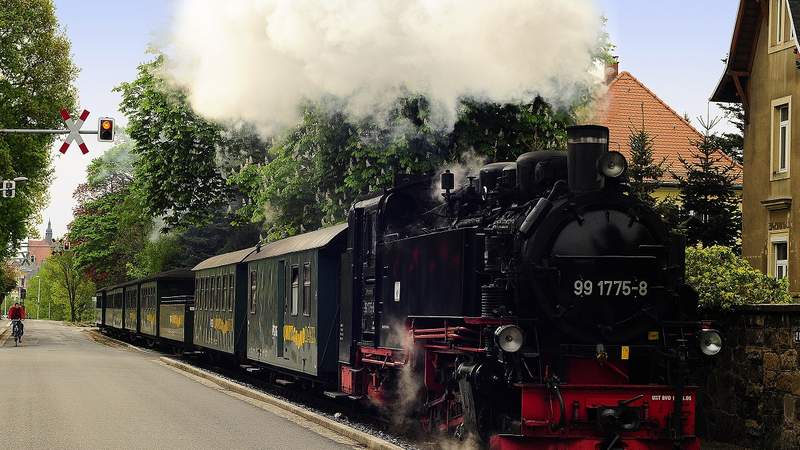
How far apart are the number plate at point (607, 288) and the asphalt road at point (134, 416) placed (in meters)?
3.15

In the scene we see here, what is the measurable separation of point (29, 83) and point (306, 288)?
2757 centimetres

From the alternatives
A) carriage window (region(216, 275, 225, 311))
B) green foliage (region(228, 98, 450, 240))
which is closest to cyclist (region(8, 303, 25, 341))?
green foliage (region(228, 98, 450, 240))

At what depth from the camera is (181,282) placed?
1404 inches

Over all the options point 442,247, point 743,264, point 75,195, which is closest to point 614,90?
point 743,264

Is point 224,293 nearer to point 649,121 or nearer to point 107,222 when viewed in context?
point 649,121

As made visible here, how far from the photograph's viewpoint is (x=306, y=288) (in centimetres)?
1702

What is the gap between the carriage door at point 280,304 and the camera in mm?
18828

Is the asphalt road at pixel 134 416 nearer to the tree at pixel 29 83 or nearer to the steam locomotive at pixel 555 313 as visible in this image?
the steam locomotive at pixel 555 313

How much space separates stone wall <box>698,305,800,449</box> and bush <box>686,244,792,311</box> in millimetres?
266

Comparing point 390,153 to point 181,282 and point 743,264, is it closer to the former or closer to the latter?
point 743,264

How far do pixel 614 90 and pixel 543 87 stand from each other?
27793 millimetres

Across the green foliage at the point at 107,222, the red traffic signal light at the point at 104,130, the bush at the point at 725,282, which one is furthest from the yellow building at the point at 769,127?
the green foliage at the point at 107,222

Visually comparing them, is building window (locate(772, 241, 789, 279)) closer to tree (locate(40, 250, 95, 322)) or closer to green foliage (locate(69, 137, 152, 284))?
green foliage (locate(69, 137, 152, 284))

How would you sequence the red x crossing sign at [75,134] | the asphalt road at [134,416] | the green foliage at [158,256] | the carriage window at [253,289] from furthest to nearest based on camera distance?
the green foliage at [158,256] → the red x crossing sign at [75,134] → the carriage window at [253,289] → the asphalt road at [134,416]
